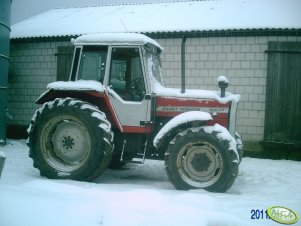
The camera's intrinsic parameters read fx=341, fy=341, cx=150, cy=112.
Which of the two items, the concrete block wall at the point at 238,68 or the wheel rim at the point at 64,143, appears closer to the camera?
Result: the wheel rim at the point at 64,143

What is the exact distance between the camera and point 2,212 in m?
2.99

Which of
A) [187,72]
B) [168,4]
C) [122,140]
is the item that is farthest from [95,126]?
[168,4]

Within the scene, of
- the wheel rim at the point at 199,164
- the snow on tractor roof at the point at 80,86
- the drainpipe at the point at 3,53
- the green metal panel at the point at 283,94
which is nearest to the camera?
the wheel rim at the point at 199,164

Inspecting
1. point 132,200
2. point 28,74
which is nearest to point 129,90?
point 132,200

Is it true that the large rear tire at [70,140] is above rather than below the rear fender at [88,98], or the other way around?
below

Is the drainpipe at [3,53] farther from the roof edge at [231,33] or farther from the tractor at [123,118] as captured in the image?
the tractor at [123,118]

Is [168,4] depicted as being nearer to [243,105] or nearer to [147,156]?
[243,105]

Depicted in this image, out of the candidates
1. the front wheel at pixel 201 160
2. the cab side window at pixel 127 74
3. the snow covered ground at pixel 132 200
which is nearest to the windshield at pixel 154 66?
the cab side window at pixel 127 74

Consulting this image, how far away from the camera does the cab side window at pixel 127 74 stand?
548 centimetres

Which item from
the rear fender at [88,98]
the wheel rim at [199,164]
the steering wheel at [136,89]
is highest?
the steering wheel at [136,89]

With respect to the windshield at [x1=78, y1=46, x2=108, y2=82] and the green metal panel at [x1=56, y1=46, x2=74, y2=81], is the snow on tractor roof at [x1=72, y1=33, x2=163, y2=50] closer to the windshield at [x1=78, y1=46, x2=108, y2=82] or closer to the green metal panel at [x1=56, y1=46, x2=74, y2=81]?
the windshield at [x1=78, y1=46, x2=108, y2=82]

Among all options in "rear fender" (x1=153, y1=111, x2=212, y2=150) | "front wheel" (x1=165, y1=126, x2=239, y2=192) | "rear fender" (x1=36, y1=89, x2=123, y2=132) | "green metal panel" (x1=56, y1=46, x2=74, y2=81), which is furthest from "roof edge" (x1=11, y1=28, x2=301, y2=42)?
"front wheel" (x1=165, y1=126, x2=239, y2=192)

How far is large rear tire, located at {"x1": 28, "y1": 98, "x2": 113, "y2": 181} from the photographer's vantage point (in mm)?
5137

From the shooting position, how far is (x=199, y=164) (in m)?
4.99
